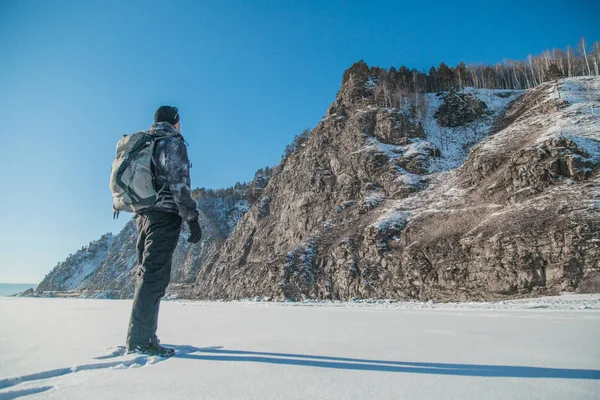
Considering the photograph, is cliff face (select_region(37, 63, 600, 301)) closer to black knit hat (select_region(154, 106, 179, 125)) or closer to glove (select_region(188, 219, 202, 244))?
glove (select_region(188, 219, 202, 244))

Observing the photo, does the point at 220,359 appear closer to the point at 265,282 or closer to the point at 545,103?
the point at 265,282

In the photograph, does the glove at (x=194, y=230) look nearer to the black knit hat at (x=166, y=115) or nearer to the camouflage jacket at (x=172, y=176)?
the camouflage jacket at (x=172, y=176)

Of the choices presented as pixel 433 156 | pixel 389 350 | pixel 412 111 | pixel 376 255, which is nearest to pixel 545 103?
pixel 433 156

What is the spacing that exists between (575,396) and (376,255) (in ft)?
88.1

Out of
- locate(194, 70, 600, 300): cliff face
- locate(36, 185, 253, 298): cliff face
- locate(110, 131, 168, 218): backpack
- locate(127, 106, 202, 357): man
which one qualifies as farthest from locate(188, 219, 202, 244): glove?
locate(36, 185, 253, 298): cliff face

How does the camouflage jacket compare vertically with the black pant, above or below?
above

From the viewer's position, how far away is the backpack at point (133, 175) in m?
2.52

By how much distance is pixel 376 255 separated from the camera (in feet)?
88.6

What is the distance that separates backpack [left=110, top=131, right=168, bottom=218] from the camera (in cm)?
252

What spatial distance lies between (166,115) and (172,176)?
80 cm

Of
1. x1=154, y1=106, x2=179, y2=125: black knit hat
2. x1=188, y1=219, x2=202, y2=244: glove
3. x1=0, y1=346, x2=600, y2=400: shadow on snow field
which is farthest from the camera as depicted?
x1=154, y1=106, x2=179, y2=125: black knit hat

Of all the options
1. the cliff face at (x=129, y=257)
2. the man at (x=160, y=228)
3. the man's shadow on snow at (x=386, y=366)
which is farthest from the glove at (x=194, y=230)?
the cliff face at (x=129, y=257)

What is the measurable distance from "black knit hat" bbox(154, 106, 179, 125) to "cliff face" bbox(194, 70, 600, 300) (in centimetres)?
2118

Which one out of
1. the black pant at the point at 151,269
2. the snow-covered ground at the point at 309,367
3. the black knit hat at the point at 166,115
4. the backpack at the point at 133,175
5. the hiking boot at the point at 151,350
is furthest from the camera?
the black knit hat at the point at 166,115
